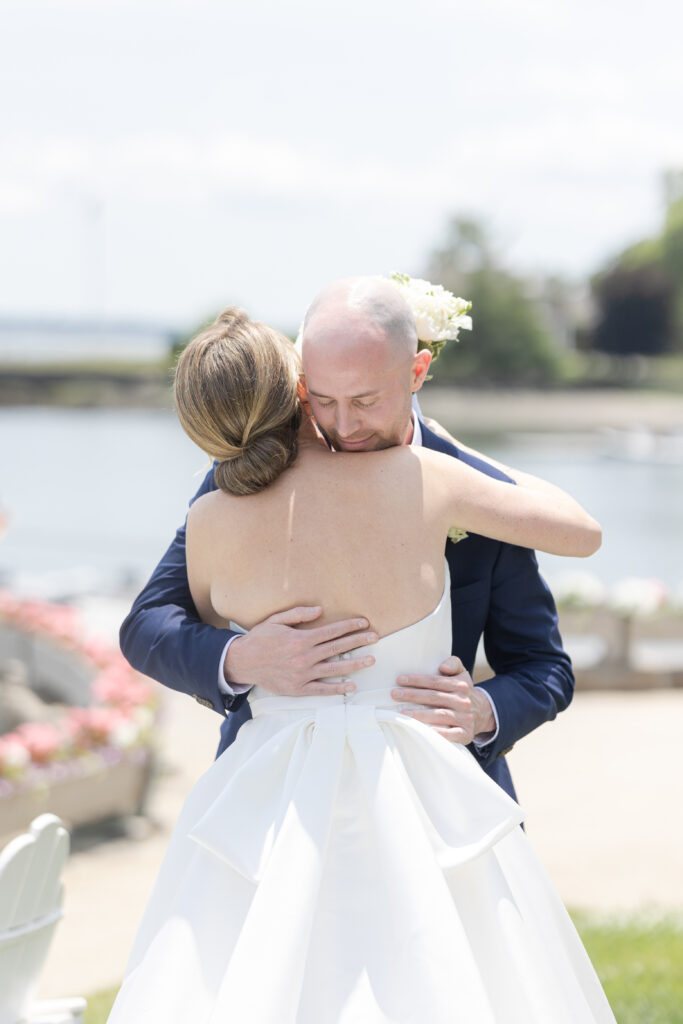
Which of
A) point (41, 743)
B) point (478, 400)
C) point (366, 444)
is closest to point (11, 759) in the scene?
point (41, 743)

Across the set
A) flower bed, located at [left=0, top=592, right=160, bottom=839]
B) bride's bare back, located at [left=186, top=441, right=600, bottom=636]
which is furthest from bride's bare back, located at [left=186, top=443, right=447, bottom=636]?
flower bed, located at [left=0, top=592, right=160, bottom=839]

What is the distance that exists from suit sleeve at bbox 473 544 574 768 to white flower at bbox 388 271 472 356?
39 centimetres

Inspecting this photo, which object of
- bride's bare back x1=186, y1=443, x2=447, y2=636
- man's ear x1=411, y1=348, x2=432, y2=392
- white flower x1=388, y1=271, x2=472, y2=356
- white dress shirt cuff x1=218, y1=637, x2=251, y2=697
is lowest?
white dress shirt cuff x1=218, y1=637, x2=251, y2=697

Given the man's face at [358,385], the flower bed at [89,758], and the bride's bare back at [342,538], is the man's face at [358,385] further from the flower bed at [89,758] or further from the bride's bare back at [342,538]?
the flower bed at [89,758]

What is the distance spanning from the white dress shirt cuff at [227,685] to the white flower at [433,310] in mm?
628

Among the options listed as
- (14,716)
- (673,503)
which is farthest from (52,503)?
(14,716)

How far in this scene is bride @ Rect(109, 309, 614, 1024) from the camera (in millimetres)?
1697

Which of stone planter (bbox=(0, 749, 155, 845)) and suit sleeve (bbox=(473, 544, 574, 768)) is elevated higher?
suit sleeve (bbox=(473, 544, 574, 768))

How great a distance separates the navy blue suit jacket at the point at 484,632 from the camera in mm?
2055

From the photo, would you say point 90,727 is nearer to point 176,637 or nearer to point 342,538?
point 176,637

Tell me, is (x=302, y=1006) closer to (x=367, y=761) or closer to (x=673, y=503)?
(x=367, y=761)

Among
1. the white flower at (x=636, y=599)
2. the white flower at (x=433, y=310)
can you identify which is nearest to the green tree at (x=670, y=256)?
the white flower at (x=636, y=599)

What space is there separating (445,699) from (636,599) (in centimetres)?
826

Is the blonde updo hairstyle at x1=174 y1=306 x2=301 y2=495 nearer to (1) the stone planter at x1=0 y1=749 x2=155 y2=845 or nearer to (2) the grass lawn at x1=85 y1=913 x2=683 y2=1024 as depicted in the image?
(2) the grass lawn at x1=85 y1=913 x2=683 y2=1024
